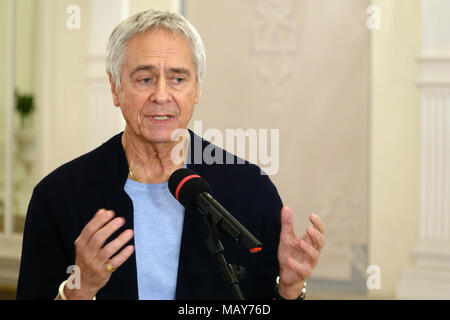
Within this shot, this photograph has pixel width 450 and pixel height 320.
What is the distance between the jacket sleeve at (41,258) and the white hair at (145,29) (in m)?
0.41

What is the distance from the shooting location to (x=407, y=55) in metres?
3.20

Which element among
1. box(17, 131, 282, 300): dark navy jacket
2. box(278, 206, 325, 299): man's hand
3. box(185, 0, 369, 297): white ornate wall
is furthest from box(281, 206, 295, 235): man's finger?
box(185, 0, 369, 297): white ornate wall

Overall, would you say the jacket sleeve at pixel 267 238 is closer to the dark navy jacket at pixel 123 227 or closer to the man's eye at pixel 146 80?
the dark navy jacket at pixel 123 227

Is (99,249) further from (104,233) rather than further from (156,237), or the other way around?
(156,237)

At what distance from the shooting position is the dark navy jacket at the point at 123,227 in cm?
141

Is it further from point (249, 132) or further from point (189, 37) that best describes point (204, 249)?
point (249, 132)

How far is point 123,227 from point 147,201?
98 millimetres

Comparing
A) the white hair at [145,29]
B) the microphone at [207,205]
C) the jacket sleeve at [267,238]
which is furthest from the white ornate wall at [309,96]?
the microphone at [207,205]

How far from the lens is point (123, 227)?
4.74 ft

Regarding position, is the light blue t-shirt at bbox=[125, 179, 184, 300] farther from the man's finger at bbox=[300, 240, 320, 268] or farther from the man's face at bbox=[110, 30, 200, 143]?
the man's finger at bbox=[300, 240, 320, 268]

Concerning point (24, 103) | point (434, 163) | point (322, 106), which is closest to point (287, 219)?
point (434, 163)

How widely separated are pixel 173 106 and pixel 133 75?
14cm

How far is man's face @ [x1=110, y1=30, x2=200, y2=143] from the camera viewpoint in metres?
1.41
